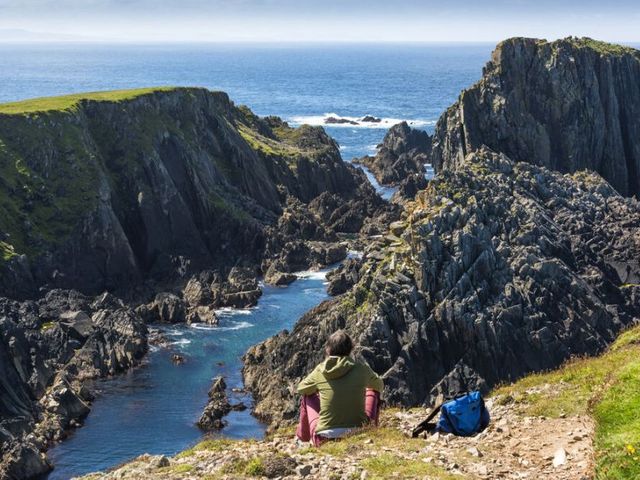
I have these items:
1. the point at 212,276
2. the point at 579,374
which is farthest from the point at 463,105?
the point at 579,374

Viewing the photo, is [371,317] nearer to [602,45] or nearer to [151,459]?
[151,459]

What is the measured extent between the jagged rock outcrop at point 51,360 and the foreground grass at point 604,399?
1451 inches

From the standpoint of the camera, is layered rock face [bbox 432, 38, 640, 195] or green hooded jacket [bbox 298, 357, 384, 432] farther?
layered rock face [bbox 432, 38, 640, 195]

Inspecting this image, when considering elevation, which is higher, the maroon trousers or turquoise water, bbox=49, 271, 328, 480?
the maroon trousers

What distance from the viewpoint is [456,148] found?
110 metres

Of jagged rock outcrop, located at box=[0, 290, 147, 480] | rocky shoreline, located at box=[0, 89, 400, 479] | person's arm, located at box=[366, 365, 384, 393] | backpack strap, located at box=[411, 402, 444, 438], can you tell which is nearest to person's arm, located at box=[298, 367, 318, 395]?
person's arm, located at box=[366, 365, 384, 393]

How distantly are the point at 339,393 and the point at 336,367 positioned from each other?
2.56 ft

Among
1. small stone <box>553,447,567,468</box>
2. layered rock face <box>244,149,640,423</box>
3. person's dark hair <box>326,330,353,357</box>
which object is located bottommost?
layered rock face <box>244,149,640,423</box>

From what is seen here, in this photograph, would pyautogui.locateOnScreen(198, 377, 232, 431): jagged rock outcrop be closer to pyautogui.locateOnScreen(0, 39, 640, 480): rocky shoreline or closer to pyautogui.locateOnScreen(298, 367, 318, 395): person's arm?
pyautogui.locateOnScreen(0, 39, 640, 480): rocky shoreline

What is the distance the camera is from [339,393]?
21016mm

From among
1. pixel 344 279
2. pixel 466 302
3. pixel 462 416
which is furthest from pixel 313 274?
pixel 462 416

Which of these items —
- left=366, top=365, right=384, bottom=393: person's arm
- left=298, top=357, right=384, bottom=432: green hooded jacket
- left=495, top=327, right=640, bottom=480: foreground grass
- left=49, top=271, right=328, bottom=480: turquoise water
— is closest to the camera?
left=495, top=327, right=640, bottom=480: foreground grass

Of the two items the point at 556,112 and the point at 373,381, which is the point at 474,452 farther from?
the point at 556,112

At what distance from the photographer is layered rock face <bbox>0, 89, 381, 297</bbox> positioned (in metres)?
91.4
